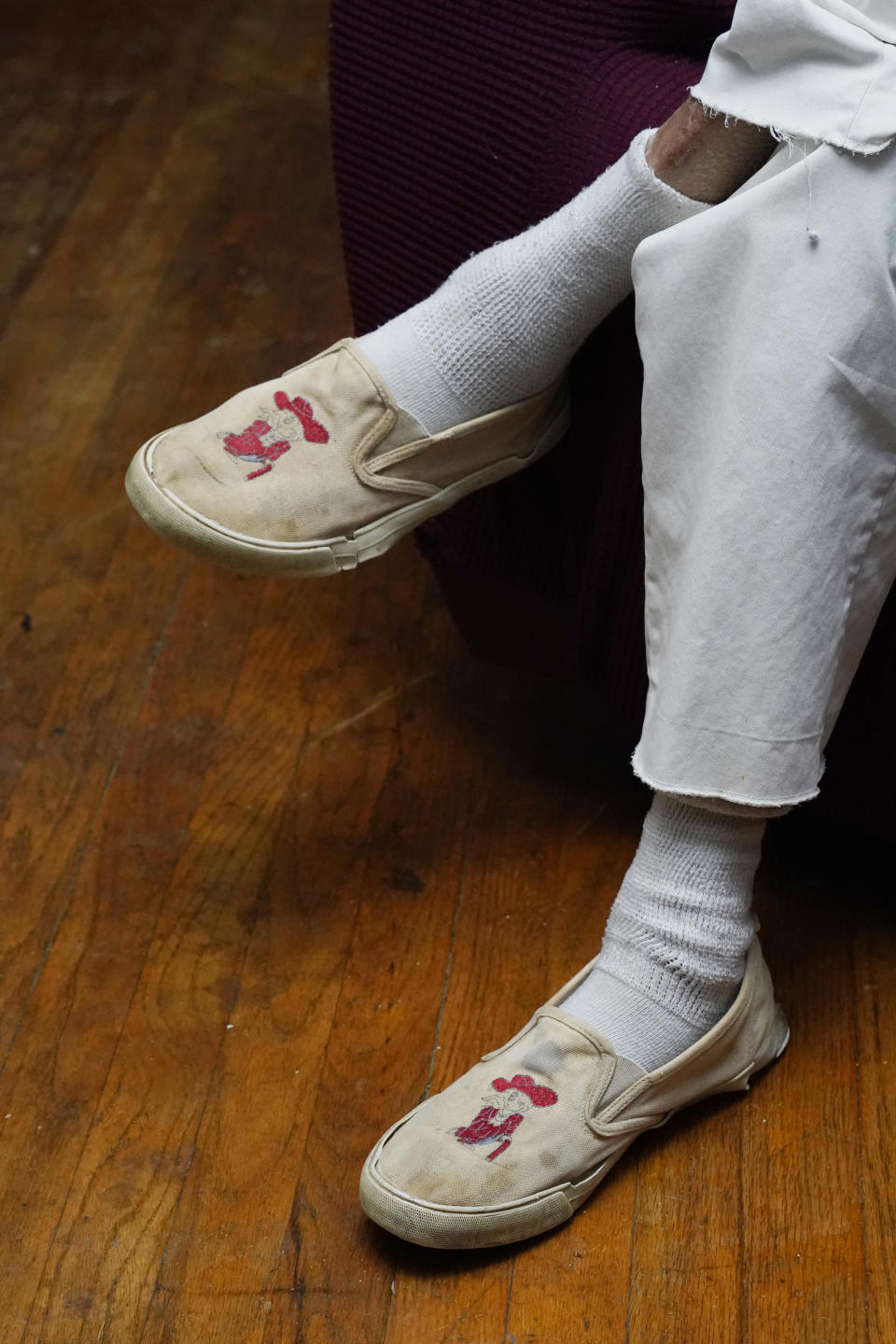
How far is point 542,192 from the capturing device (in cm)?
84

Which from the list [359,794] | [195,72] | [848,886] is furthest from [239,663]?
[195,72]

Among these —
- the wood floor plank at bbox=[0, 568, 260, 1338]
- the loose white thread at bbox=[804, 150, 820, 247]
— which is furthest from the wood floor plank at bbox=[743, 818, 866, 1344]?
the loose white thread at bbox=[804, 150, 820, 247]

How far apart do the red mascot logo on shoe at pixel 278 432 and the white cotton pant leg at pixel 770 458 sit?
192 mm

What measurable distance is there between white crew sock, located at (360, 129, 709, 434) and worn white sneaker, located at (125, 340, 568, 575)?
1 centimetres

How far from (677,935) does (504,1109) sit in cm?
13

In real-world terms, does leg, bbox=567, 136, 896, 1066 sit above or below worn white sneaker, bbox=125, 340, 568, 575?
above

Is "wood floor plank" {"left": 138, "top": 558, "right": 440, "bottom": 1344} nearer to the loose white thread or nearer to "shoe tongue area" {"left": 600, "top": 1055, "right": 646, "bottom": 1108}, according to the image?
"shoe tongue area" {"left": 600, "top": 1055, "right": 646, "bottom": 1108}

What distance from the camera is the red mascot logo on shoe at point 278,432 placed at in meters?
0.81

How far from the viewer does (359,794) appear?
103 centimetres

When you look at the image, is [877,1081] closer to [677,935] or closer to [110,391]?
[677,935]

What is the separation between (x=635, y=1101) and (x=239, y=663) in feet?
1.65

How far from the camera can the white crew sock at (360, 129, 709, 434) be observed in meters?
0.78

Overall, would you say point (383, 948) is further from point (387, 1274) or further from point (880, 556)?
point (880, 556)

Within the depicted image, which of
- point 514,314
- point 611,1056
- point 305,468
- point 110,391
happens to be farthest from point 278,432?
point 110,391
